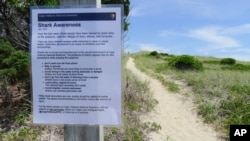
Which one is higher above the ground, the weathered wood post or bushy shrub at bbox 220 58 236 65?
bushy shrub at bbox 220 58 236 65

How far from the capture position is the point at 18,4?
1037 centimetres

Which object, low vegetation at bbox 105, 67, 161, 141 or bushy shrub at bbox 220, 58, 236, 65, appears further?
bushy shrub at bbox 220, 58, 236, 65

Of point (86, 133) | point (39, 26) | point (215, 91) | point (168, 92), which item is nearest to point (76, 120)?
point (86, 133)

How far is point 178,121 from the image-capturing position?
7.43 m

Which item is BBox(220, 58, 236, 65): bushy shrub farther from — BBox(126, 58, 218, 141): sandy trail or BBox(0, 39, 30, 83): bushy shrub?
BBox(0, 39, 30, 83): bushy shrub

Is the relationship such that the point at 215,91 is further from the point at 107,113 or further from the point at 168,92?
the point at 107,113

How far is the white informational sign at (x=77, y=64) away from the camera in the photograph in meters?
2.50

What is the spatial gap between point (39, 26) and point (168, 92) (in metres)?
8.44

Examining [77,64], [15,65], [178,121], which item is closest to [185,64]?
[178,121]

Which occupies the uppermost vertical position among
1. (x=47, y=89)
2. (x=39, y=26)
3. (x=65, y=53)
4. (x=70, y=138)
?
(x=39, y=26)

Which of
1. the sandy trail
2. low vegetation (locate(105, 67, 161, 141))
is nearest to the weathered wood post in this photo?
low vegetation (locate(105, 67, 161, 141))

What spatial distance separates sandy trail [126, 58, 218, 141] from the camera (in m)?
6.30

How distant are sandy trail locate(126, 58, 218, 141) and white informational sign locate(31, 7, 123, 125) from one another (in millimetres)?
3610

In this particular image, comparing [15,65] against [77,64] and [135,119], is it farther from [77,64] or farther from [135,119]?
[77,64]
